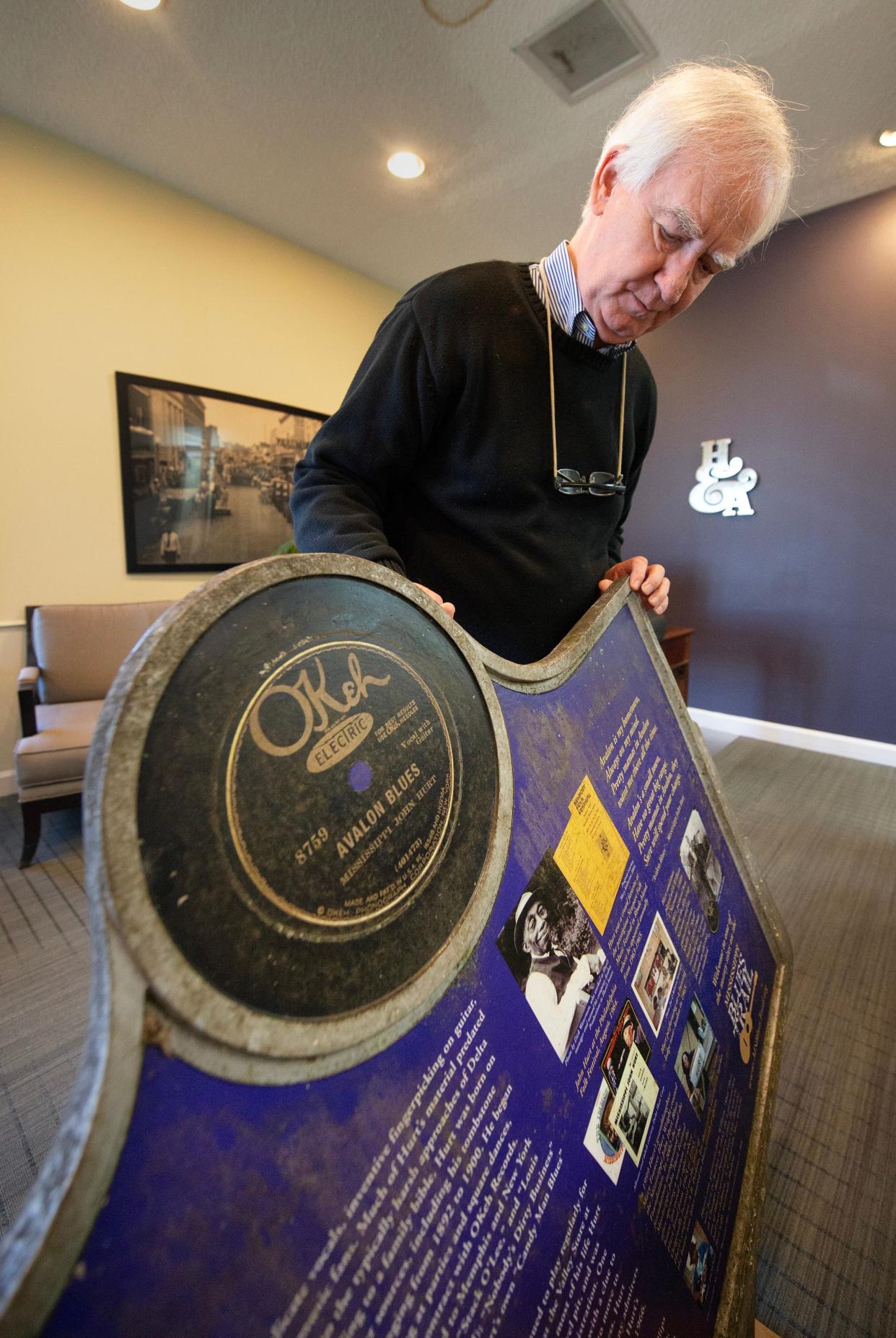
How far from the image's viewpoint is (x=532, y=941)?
56 centimetres

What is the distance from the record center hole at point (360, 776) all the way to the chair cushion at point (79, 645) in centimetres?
290

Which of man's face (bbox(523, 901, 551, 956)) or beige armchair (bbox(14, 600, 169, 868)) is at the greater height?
man's face (bbox(523, 901, 551, 956))

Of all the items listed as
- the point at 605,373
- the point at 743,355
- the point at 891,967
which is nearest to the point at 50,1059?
the point at 605,373

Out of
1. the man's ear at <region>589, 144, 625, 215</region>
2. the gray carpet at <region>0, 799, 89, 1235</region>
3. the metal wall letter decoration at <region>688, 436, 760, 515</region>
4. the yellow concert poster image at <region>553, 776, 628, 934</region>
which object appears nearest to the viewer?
the yellow concert poster image at <region>553, 776, 628, 934</region>

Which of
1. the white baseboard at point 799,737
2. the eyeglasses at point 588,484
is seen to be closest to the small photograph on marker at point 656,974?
the eyeglasses at point 588,484

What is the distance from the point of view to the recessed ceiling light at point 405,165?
2859 millimetres

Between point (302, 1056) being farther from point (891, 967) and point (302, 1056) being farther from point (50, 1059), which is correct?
point (891, 967)

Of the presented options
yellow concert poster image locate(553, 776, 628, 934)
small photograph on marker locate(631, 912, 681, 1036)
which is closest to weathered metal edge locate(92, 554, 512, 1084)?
yellow concert poster image locate(553, 776, 628, 934)

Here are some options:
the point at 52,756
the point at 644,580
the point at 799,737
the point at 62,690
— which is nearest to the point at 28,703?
the point at 62,690

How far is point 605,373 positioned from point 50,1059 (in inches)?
77.3

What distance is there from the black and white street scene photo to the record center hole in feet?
2.16

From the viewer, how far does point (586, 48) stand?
2275 mm

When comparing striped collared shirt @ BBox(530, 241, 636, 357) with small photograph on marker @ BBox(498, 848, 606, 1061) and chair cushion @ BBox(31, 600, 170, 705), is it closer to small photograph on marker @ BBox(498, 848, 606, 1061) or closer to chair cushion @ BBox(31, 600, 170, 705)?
small photograph on marker @ BBox(498, 848, 606, 1061)

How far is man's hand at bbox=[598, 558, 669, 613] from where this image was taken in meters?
1.03
